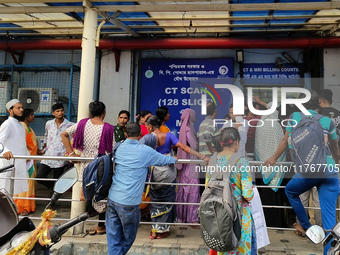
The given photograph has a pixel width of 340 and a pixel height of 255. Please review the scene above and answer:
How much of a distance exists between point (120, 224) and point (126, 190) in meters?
0.41

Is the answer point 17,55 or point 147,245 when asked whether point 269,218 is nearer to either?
point 147,245

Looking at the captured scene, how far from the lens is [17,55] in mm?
8656

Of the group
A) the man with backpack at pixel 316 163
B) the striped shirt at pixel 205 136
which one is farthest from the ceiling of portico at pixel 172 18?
the man with backpack at pixel 316 163

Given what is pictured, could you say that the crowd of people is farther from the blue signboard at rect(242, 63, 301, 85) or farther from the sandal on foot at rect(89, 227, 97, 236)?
the blue signboard at rect(242, 63, 301, 85)

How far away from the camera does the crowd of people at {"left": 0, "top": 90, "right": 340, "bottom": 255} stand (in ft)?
11.2

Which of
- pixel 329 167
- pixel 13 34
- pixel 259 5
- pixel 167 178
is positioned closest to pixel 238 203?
pixel 329 167

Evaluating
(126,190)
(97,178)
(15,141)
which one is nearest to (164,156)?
(126,190)

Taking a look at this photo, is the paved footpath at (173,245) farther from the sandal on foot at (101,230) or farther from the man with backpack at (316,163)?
the man with backpack at (316,163)

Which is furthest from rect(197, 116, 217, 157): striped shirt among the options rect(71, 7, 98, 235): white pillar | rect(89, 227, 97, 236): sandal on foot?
rect(89, 227, 97, 236): sandal on foot

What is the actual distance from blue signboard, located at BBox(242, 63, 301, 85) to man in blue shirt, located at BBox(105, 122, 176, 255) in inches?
199

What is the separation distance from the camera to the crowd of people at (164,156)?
134 inches

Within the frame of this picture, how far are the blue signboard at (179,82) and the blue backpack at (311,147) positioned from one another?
13.7 ft

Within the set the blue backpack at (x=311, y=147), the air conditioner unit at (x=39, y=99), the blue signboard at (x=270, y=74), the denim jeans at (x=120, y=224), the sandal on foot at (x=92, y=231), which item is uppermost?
the blue signboard at (x=270, y=74)

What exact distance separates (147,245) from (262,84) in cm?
510
